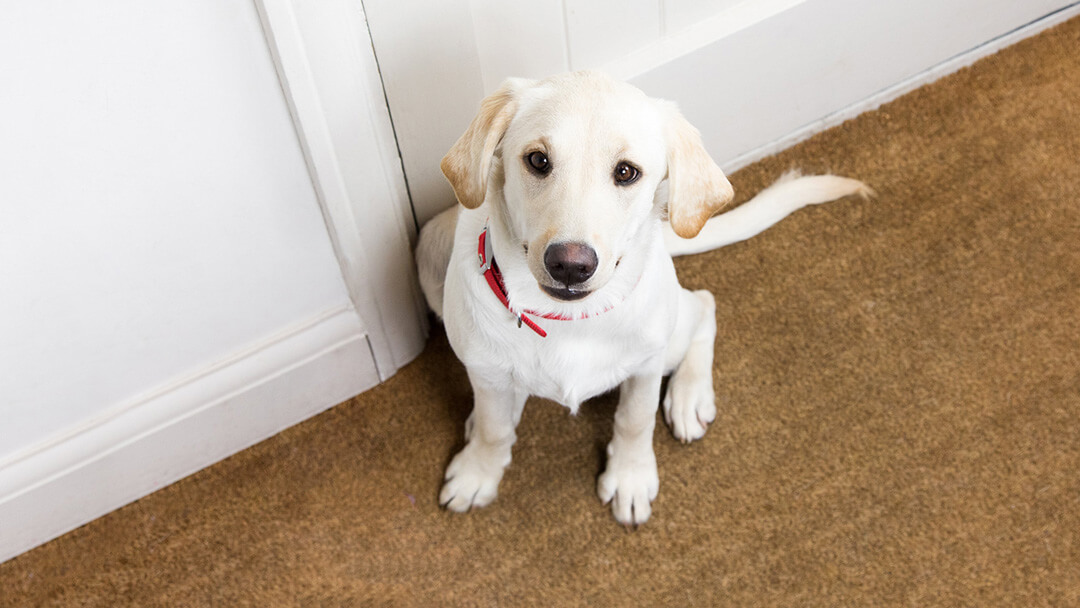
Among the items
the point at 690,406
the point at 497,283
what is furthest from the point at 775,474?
the point at 497,283

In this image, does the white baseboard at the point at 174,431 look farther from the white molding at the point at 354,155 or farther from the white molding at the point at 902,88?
the white molding at the point at 902,88

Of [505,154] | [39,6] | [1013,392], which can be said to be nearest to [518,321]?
[505,154]

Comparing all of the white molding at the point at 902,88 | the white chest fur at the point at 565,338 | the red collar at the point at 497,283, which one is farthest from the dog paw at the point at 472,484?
the white molding at the point at 902,88

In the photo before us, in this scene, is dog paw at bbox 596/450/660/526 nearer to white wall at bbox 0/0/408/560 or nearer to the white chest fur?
the white chest fur

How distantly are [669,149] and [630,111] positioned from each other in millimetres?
72

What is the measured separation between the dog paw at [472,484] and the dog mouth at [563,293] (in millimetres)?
542

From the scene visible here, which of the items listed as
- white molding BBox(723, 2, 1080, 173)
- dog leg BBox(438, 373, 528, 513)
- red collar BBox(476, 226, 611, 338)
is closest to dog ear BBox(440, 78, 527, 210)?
red collar BBox(476, 226, 611, 338)

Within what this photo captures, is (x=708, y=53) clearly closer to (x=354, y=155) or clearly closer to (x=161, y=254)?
(x=354, y=155)

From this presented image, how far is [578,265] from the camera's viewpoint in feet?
3.23

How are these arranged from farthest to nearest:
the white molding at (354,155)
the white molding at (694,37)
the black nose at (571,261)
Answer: the white molding at (694,37) < the white molding at (354,155) < the black nose at (571,261)

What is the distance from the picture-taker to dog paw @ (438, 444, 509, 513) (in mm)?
1533

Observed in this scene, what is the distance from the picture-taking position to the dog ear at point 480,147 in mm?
1049

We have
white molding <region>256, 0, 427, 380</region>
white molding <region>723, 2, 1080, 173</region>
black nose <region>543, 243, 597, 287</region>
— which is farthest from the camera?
white molding <region>723, 2, 1080, 173</region>

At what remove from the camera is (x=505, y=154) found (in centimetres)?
106
